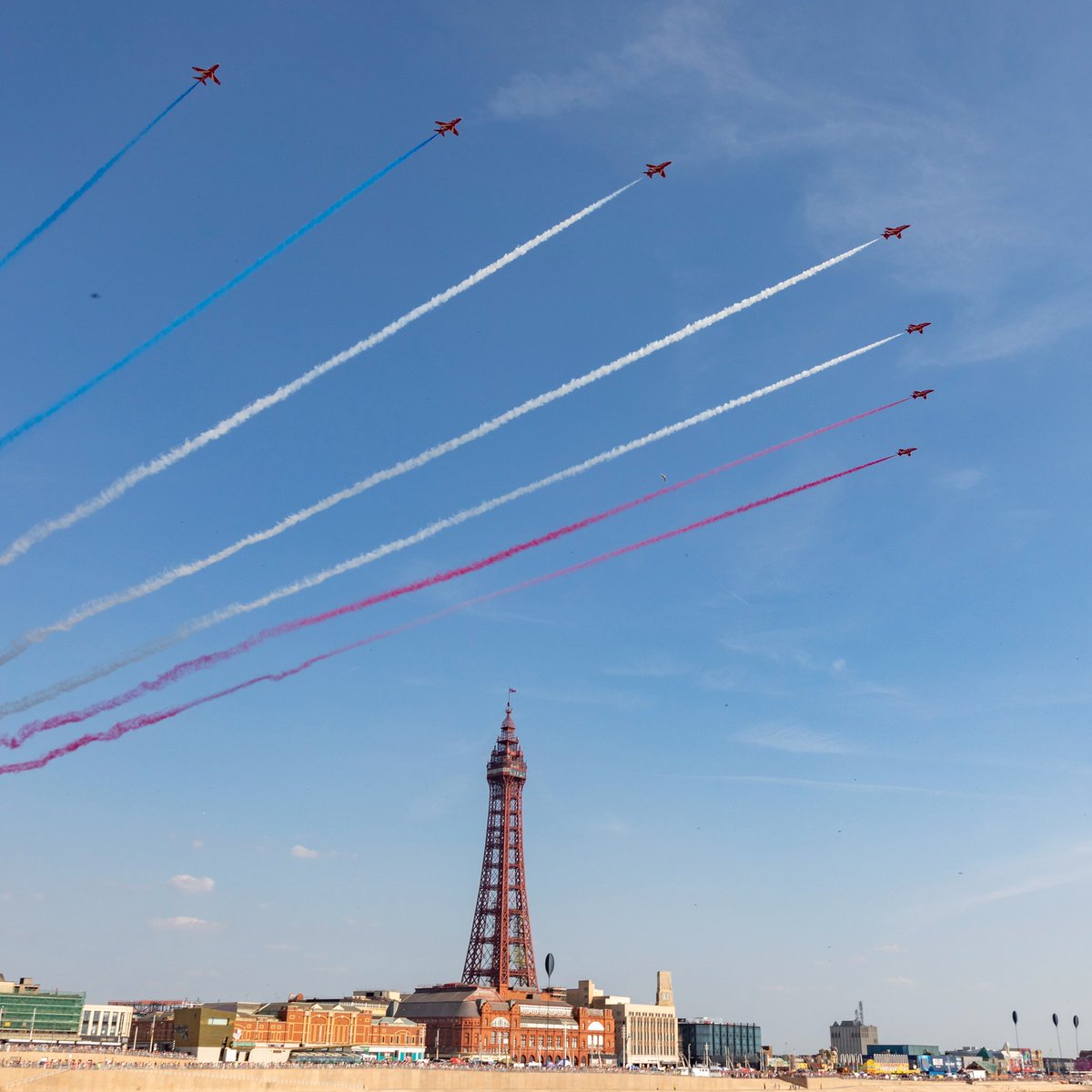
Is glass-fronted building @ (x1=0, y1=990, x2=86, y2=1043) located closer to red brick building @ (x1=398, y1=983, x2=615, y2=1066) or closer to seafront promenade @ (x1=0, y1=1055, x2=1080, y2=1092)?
red brick building @ (x1=398, y1=983, x2=615, y2=1066)

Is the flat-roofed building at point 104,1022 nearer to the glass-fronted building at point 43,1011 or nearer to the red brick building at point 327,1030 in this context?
the glass-fronted building at point 43,1011

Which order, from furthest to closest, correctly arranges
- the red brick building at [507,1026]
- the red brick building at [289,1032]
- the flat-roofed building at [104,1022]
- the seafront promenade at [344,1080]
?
the flat-roofed building at [104,1022]
the red brick building at [507,1026]
the red brick building at [289,1032]
the seafront promenade at [344,1080]

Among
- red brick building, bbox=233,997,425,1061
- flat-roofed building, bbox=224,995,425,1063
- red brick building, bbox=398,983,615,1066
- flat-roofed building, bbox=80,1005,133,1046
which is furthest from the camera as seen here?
flat-roofed building, bbox=80,1005,133,1046

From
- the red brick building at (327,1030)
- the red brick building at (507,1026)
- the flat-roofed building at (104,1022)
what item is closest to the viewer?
the red brick building at (327,1030)

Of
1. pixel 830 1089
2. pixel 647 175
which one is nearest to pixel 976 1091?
pixel 830 1089

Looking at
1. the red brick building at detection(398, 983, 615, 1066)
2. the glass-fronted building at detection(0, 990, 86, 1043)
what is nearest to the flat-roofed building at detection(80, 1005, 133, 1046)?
the glass-fronted building at detection(0, 990, 86, 1043)

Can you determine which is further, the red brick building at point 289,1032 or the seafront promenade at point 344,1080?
the red brick building at point 289,1032

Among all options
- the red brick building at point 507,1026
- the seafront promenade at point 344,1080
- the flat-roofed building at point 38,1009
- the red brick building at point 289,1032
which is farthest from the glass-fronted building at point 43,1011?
the seafront promenade at point 344,1080

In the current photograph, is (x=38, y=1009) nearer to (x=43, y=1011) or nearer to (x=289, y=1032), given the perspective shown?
(x=43, y=1011)

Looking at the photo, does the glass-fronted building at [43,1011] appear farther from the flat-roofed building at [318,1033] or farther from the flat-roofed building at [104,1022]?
the flat-roofed building at [318,1033]
